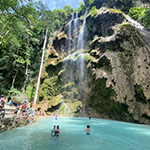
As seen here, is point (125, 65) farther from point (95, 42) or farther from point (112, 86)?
point (95, 42)

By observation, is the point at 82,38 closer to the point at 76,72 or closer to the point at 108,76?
the point at 76,72

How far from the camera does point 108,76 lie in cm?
1780

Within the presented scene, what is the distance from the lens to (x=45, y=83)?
81.9ft

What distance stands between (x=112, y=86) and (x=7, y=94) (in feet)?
56.8

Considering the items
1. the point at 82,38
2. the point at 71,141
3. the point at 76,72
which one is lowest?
→ the point at 71,141

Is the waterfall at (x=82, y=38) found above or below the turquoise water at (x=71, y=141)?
above

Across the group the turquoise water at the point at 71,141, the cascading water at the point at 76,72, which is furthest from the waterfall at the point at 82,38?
the turquoise water at the point at 71,141

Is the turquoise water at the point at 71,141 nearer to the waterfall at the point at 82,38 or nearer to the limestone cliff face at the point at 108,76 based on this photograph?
the limestone cliff face at the point at 108,76

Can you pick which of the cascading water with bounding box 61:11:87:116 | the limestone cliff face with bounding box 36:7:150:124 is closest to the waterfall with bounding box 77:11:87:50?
the cascading water with bounding box 61:11:87:116

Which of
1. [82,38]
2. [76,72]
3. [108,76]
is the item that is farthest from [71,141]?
[82,38]

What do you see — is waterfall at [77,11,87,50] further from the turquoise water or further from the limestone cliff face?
the turquoise water

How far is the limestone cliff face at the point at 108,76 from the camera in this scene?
1561cm

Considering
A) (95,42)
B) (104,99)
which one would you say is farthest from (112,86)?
(95,42)

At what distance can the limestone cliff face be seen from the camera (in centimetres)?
1561
